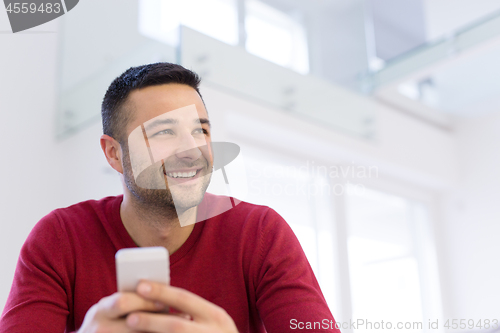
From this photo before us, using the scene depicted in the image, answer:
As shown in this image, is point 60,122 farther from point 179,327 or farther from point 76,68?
point 179,327

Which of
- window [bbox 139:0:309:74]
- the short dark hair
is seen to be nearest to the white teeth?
the short dark hair

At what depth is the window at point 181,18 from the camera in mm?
1797

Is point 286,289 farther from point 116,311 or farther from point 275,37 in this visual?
point 275,37

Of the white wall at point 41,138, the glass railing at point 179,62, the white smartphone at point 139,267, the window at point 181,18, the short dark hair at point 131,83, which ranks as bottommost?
the white smartphone at point 139,267

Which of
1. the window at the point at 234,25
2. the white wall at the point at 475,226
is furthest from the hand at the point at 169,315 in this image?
the white wall at the point at 475,226

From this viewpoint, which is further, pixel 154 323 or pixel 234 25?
pixel 234 25

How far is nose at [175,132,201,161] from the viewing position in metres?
0.89

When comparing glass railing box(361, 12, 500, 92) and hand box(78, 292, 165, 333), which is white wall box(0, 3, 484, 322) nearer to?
glass railing box(361, 12, 500, 92)

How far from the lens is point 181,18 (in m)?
1.85

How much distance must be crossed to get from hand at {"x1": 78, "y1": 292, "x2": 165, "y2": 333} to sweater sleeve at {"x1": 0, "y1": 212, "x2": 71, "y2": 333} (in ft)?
0.90

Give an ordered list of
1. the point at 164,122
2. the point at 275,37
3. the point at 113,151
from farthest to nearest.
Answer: the point at 275,37 → the point at 113,151 → the point at 164,122

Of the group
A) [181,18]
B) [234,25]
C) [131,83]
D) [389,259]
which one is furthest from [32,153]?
[389,259]

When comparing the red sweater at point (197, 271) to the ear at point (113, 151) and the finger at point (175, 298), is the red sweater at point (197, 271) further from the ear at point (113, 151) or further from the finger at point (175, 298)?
the finger at point (175, 298)

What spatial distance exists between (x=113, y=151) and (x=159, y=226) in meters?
0.20
